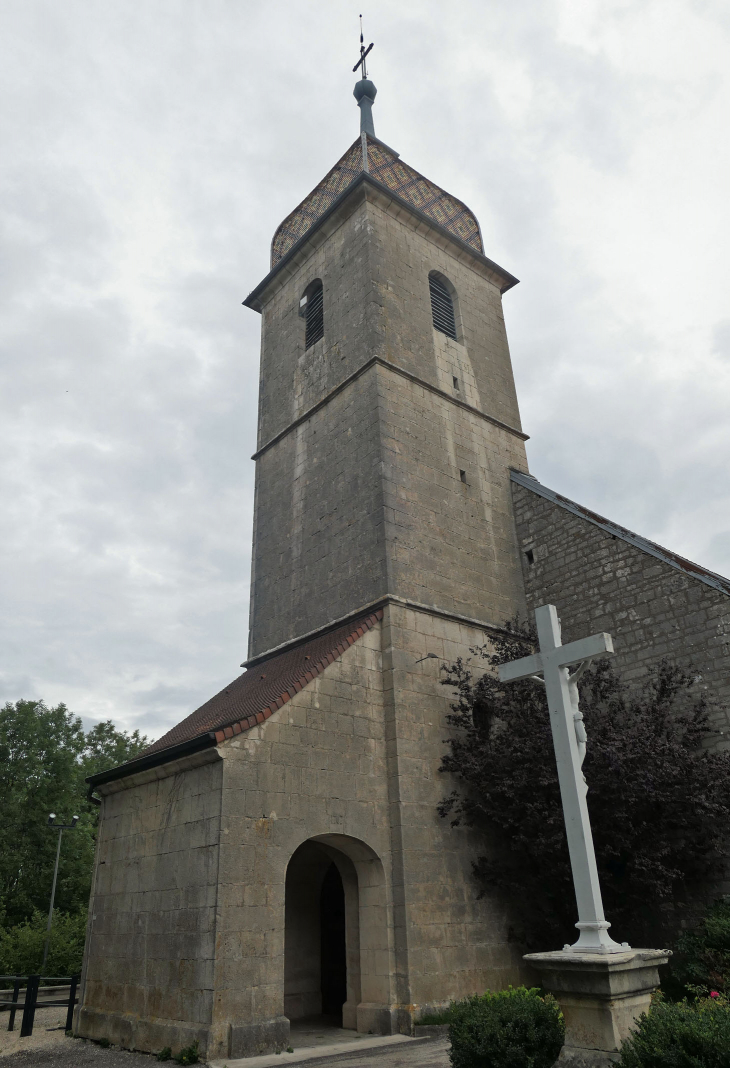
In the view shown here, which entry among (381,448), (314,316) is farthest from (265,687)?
(314,316)

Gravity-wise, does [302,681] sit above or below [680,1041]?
above

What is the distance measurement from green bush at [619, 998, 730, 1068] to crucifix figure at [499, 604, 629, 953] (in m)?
0.89

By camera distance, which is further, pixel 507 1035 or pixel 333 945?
pixel 333 945

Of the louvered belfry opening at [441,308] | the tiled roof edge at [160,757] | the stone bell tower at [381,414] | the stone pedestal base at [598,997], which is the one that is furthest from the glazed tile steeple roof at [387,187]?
the stone pedestal base at [598,997]

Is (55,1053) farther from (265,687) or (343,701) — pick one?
(343,701)

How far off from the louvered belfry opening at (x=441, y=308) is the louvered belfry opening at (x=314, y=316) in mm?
2587

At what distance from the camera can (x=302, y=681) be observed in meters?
10.0

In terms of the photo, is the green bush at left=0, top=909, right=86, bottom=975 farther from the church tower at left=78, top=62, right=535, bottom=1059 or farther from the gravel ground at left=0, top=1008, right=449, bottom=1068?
the church tower at left=78, top=62, right=535, bottom=1059

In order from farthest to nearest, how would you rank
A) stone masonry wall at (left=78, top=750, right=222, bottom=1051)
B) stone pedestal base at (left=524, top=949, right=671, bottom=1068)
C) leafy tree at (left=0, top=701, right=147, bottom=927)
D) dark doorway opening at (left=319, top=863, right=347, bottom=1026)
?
leafy tree at (left=0, top=701, right=147, bottom=927), dark doorway opening at (left=319, top=863, right=347, bottom=1026), stone masonry wall at (left=78, top=750, right=222, bottom=1051), stone pedestal base at (left=524, top=949, right=671, bottom=1068)

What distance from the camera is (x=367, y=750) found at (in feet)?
34.3

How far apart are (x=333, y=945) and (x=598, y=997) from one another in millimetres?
7813

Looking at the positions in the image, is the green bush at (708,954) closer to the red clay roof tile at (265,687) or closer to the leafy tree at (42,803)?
the red clay roof tile at (265,687)

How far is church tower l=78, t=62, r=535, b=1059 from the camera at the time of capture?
8.62 m

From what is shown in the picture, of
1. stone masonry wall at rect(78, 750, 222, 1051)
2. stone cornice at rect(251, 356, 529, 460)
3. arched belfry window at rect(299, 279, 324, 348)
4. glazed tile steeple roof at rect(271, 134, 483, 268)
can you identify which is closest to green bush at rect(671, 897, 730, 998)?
stone masonry wall at rect(78, 750, 222, 1051)
